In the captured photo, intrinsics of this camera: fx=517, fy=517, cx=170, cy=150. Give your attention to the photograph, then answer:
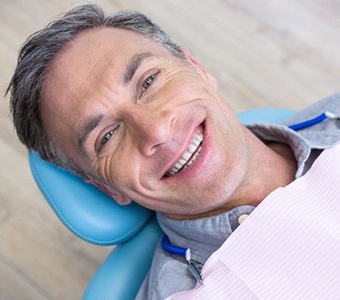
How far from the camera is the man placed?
41.8 inches

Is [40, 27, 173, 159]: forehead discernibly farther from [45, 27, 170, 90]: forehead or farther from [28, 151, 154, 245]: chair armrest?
[28, 151, 154, 245]: chair armrest

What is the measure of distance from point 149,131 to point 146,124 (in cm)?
2

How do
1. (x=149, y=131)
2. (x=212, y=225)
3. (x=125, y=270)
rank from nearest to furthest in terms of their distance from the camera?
(x=149, y=131) → (x=212, y=225) → (x=125, y=270)

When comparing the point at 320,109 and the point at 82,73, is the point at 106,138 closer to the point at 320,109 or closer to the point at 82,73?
the point at 82,73

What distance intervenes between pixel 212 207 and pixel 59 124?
1.24ft

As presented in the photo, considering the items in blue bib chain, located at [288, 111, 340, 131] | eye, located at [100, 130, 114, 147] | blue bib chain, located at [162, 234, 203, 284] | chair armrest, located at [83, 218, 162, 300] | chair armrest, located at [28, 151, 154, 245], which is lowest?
chair armrest, located at [83, 218, 162, 300]

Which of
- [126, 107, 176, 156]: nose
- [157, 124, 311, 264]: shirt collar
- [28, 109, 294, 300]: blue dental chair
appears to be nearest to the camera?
[126, 107, 176, 156]: nose

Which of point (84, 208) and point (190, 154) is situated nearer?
point (190, 154)

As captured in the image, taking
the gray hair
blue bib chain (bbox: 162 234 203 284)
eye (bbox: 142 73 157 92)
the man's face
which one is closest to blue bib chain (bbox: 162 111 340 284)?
blue bib chain (bbox: 162 234 203 284)

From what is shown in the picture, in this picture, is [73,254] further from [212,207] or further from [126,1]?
[126,1]

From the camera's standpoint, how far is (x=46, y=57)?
1135mm

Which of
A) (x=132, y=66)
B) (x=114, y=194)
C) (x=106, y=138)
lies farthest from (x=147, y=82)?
(x=114, y=194)

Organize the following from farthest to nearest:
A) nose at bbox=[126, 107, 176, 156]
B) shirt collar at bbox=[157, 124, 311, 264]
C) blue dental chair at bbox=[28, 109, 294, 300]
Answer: blue dental chair at bbox=[28, 109, 294, 300] < shirt collar at bbox=[157, 124, 311, 264] < nose at bbox=[126, 107, 176, 156]

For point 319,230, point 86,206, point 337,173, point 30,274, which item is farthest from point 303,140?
point 30,274
